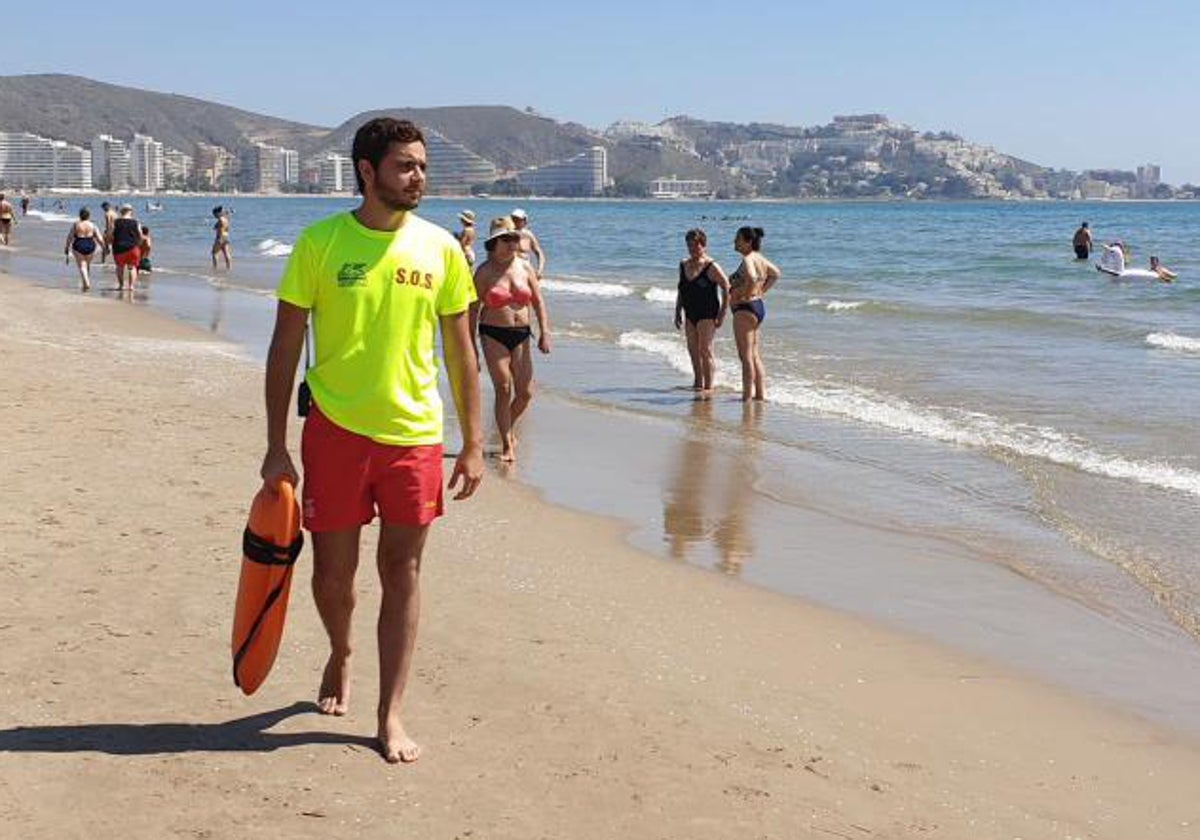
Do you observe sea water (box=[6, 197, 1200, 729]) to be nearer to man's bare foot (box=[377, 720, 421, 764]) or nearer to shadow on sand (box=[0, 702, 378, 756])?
man's bare foot (box=[377, 720, 421, 764])

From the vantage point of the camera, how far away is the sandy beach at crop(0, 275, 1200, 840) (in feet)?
12.9

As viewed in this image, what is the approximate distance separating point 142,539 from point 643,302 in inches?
859

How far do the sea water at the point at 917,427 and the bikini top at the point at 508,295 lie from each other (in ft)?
3.52

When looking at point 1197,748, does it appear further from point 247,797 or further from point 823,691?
point 247,797

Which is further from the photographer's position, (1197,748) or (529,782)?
(1197,748)

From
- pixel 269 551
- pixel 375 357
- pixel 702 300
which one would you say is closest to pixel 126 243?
pixel 702 300

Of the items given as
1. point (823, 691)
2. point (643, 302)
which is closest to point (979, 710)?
point (823, 691)

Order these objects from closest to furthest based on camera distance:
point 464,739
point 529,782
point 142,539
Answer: point 529,782, point 464,739, point 142,539

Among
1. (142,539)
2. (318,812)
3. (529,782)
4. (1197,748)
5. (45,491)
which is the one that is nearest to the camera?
(318,812)

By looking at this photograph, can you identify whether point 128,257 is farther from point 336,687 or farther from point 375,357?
point 375,357

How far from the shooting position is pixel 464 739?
172 inches

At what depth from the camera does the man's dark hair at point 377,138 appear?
4.04 metres

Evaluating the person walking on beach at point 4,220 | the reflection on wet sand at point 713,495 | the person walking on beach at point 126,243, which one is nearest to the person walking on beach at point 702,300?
the reflection on wet sand at point 713,495

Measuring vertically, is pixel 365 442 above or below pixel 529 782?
above
